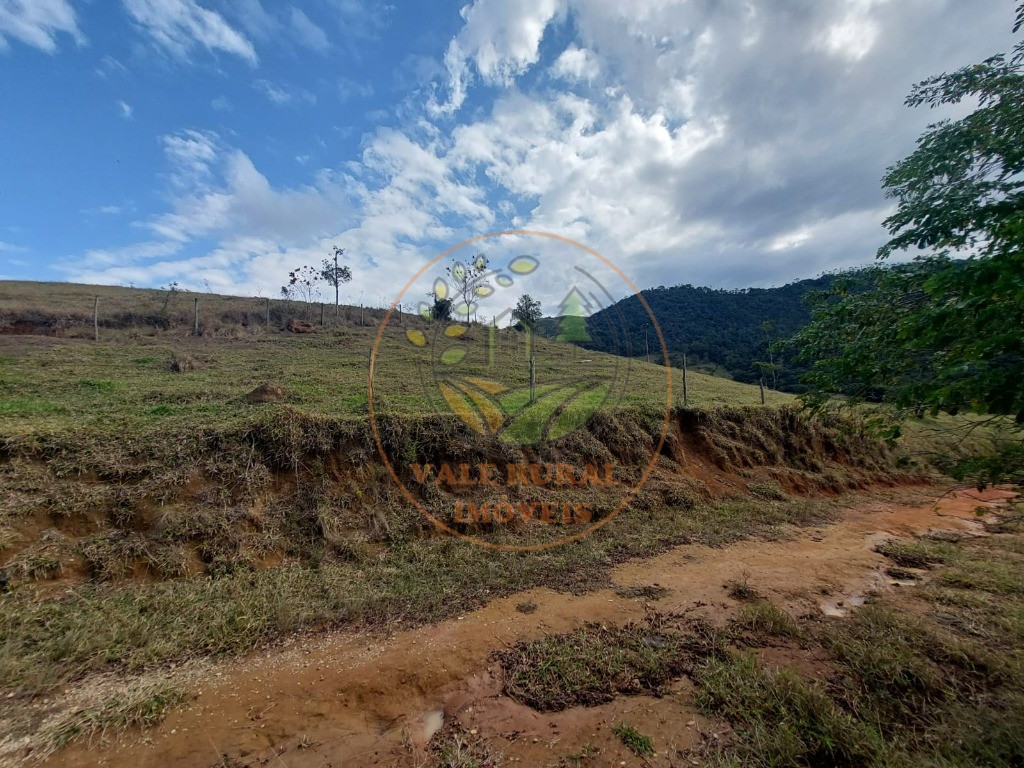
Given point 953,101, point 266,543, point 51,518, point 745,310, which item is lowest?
point 266,543

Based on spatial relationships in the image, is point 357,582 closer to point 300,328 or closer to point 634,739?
point 634,739

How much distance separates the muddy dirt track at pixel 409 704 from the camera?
2488 millimetres

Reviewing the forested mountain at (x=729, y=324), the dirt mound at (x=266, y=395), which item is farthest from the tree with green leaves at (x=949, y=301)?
the forested mountain at (x=729, y=324)

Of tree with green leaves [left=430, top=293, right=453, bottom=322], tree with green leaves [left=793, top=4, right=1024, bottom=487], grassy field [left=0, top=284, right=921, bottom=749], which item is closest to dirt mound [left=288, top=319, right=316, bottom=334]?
grassy field [left=0, top=284, right=921, bottom=749]

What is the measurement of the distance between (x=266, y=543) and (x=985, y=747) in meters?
6.37

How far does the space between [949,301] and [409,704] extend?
4534 mm

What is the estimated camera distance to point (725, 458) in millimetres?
9180

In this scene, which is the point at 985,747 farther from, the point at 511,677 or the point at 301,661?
the point at 301,661

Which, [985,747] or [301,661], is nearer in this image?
[985,747]

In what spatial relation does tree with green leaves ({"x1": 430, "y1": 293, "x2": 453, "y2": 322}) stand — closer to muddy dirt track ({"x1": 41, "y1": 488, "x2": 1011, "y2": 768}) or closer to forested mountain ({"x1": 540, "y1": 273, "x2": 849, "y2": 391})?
muddy dirt track ({"x1": 41, "y1": 488, "x2": 1011, "y2": 768})

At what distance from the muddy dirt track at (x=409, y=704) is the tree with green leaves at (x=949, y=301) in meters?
1.31

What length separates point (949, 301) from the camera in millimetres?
2482

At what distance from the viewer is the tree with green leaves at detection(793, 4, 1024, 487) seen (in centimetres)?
221

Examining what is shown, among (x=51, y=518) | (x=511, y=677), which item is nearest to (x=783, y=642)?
(x=511, y=677)
